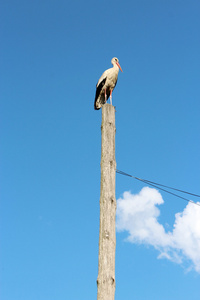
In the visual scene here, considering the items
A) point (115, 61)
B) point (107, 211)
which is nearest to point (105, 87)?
point (115, 61)

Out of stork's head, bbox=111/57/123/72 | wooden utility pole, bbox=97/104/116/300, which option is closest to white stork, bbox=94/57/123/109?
stork's head, bbox=111/57/123/72

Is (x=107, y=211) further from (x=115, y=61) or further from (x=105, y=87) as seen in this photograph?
(x=115, y=61)

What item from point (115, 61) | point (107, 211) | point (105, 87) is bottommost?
point (107, 211)

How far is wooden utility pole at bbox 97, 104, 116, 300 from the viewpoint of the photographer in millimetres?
3867

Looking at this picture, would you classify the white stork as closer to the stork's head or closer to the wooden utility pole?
the stork's head

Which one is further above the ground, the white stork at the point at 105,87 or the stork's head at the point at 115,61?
the stork's head at the point at 115,61

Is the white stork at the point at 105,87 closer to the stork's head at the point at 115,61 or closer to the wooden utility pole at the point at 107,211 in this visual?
the stork's head at the point at 115,61

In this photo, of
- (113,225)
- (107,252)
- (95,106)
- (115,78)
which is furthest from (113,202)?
(115,78)

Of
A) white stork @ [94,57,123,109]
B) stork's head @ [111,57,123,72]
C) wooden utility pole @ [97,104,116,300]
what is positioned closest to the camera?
wooden utility pole @ [97,104,116,300]

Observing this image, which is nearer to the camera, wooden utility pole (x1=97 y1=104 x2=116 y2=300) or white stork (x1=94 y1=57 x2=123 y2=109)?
wooden utility pole (x1=97 y1=104 x2=116 y2=300)

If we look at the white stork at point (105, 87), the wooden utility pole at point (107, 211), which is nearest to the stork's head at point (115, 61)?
the white stork at point (105, 87)

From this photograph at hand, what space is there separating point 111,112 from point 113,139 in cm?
47

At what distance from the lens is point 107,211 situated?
425 cm

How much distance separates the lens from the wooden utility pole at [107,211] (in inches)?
152
